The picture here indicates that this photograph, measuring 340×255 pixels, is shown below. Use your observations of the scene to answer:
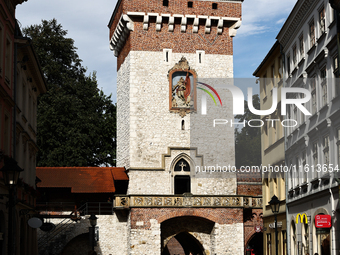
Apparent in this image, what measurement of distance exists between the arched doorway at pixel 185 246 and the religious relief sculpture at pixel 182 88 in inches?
313

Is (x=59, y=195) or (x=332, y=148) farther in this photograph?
(x=59, y=195)

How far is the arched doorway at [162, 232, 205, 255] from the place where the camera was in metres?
38.8

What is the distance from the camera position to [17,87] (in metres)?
24.2

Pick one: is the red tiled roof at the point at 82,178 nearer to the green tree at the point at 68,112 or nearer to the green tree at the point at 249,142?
the green tree at the point at 68,112

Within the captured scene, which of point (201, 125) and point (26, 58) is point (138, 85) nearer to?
point (201, 125)

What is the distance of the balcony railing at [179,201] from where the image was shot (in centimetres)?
3697

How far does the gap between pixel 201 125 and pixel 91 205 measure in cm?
857

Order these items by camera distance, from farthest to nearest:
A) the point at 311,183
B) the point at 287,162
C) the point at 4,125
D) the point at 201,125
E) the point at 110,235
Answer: the point at 201,125, the point at 110,235, the point at 287,162, the point at 311,183, the point at 4,125

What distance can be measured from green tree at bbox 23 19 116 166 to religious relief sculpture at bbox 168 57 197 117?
9.81 metres

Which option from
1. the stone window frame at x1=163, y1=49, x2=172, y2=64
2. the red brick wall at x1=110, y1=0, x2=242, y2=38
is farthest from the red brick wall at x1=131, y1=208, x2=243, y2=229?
the red brick wall at x1=110, y1=0, x2=242, y2=38

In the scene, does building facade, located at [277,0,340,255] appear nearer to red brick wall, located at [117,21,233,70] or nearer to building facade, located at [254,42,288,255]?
building facade, located at [254,42,288,255]

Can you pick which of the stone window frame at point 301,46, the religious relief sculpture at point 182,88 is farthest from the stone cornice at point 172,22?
the stone window frame at point 301,46

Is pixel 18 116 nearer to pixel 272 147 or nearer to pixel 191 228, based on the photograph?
pixel 272 147

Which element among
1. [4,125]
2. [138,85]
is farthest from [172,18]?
[4,125]
